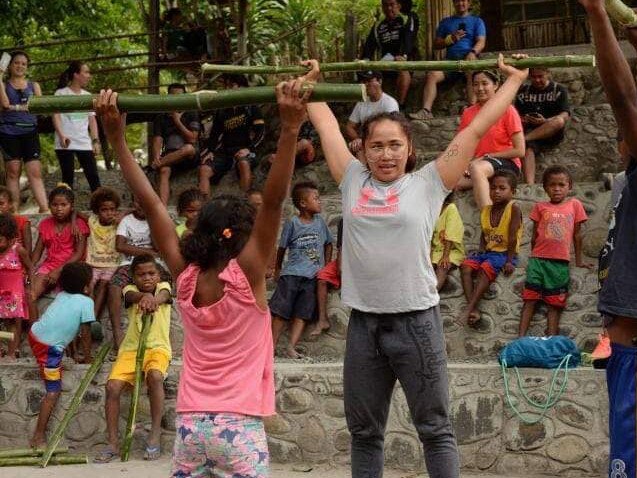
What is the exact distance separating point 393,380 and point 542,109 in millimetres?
6757

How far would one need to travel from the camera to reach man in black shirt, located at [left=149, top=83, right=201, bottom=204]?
39.0 ft

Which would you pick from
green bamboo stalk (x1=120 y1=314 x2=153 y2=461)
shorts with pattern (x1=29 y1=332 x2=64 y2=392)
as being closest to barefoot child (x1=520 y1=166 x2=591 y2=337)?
green bamboo stalk (x1=120 y1=314 x2=153 y2=461)

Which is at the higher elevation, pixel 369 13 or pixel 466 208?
pixel 369 13

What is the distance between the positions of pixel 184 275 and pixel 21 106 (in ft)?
24.4

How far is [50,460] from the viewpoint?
8.02 metres

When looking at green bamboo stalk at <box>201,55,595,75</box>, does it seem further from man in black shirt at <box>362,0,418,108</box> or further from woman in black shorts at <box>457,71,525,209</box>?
man in black shirt at <box>362,0,418,108</box>

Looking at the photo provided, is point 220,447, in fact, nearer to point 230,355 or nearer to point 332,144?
point 230,355

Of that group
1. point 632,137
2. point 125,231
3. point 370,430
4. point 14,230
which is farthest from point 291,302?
point 632,137

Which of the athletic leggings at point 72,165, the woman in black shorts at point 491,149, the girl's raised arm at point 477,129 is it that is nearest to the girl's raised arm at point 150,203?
the girl's raised arm at point 477,129

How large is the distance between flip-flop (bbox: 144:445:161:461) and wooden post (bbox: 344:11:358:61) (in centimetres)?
793

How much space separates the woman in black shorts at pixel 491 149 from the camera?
9.57 meters

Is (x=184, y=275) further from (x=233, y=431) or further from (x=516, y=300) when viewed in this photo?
(x=516, y=300)

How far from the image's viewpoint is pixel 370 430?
4.68 m

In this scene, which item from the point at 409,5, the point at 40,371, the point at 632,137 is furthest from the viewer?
the point at 409,5
